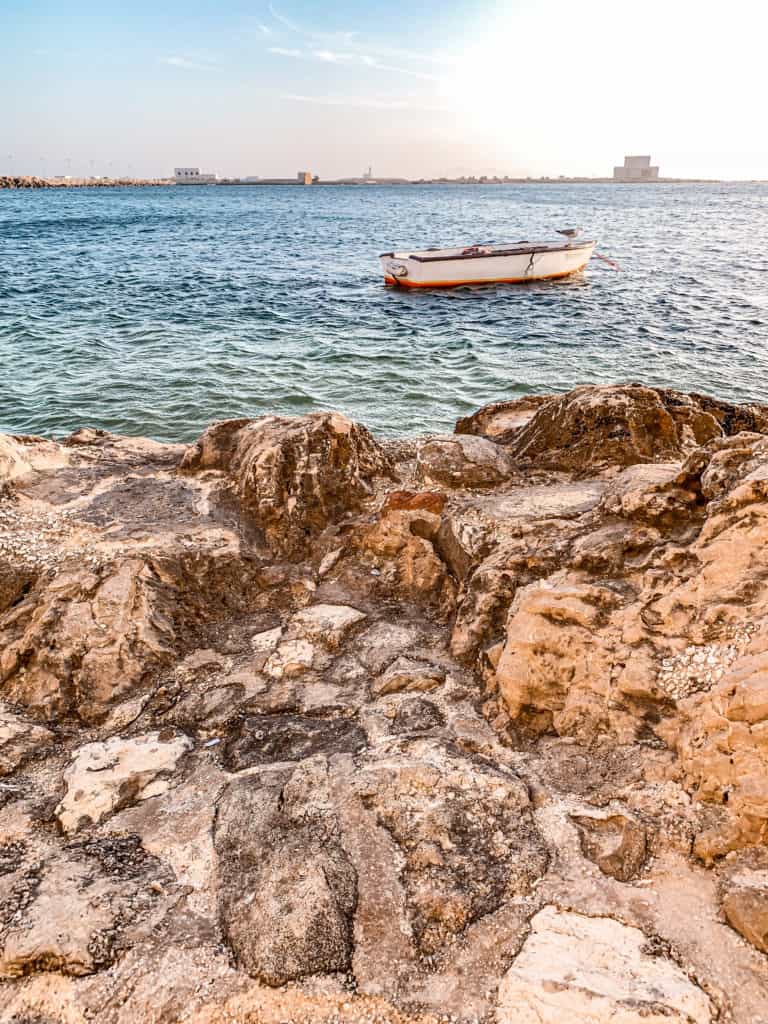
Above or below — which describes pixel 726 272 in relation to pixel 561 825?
above

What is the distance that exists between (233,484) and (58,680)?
2109 millimetres

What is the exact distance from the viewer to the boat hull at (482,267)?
21.4 meters

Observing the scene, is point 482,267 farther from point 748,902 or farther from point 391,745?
point 748,902

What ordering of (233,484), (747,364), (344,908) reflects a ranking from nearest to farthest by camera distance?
(344,908)
(233,484)
(747,364)

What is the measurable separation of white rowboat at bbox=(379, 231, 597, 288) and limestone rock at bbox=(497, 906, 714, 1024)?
2141cm

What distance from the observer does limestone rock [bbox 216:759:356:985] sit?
206cm

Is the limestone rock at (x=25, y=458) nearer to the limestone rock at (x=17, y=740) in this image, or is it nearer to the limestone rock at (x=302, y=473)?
the limestone rock at (x=302, y=473)

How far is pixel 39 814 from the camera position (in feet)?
8.85

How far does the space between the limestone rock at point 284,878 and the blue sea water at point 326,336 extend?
7.46 meters

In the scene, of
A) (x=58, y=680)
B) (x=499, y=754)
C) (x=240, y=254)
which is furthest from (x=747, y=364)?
(x=240, y=254)

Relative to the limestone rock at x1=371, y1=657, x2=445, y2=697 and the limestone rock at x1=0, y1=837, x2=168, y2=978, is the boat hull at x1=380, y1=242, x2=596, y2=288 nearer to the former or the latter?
the limestone rock at x1=371, y1=657, x2=445, y2=697

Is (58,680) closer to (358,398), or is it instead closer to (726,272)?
(358,398)

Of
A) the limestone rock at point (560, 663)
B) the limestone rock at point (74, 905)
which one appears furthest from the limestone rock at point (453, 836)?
the limestone rock at point (74, 905)

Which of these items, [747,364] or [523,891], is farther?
[747,364]
